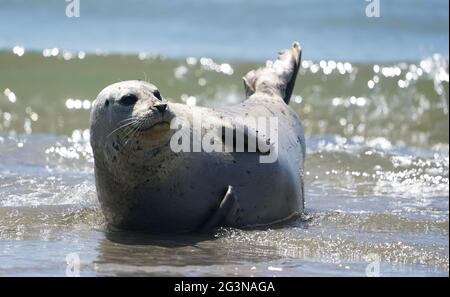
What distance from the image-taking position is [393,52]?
1598 cm

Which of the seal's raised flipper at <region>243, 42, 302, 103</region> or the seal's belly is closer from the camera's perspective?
the seal's belly

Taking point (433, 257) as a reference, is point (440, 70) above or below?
above

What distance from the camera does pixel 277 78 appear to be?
8250mm

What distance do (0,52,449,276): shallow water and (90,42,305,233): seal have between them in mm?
137

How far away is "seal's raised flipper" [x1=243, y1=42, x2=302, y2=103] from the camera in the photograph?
26.6 feet

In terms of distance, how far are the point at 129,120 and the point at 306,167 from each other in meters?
3.56

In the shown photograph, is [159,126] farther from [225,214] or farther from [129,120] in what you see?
[225,214]

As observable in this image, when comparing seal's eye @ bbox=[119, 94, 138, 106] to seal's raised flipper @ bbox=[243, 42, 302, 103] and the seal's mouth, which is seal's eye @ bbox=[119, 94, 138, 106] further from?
seal's raised flipper @ bbox=[243, 42, 302, 103]

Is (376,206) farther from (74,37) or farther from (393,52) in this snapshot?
(74,37)

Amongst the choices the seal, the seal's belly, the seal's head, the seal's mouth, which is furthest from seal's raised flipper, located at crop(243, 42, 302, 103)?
the seal's mouth

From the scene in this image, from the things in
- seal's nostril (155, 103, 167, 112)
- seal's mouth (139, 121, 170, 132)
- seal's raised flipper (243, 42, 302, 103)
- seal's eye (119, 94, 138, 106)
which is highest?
seal's raised flipper (243, 42, 302, 103)

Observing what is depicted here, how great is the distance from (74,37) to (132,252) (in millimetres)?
11742
